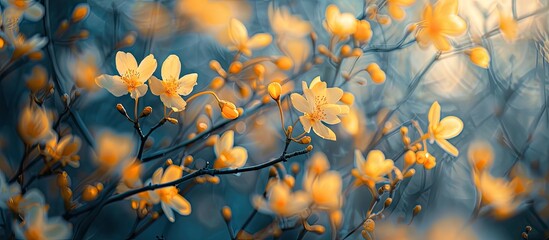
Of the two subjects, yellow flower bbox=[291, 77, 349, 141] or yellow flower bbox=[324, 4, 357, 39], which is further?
yellow flower bbox=[324, 4, 357, 39]

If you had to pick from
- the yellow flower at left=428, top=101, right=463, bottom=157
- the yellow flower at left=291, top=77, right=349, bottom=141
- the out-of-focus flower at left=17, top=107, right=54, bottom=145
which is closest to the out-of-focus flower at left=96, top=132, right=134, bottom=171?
the out-of-focus flower at left=17, top=107, right=54, bottom=145

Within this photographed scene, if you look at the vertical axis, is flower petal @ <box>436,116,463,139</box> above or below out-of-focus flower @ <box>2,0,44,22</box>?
below

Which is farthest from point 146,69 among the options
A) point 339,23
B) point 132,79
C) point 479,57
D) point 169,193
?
point 479,57

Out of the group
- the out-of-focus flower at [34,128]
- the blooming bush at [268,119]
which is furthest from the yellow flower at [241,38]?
the out-of-focus flower at [34,128]

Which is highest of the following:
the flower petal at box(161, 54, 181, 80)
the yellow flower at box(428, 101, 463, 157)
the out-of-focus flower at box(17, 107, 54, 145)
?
the flower petal at box(161, 54, 181, 80)

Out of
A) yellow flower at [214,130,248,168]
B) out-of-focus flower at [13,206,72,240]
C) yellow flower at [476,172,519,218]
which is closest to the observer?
out-of-focus flower at [13,206,72,240]

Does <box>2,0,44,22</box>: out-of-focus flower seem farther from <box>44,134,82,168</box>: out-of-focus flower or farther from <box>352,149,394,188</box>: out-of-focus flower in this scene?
<box>352,149,394,188</box>: out-of-focus flower

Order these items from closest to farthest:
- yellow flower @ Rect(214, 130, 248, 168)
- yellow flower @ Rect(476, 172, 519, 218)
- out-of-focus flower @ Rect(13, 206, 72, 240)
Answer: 1. out-of-focus flower @ Rect(13, 206, 72, 240)
2. yellow flower @ Rect(214, 130, 248, 168)
3. yellow flower @ Rect(476, 172, 519, 218)

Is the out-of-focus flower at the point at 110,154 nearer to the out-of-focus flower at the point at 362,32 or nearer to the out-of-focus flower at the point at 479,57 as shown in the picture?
the out-of-focus flower at the point at 362,32
